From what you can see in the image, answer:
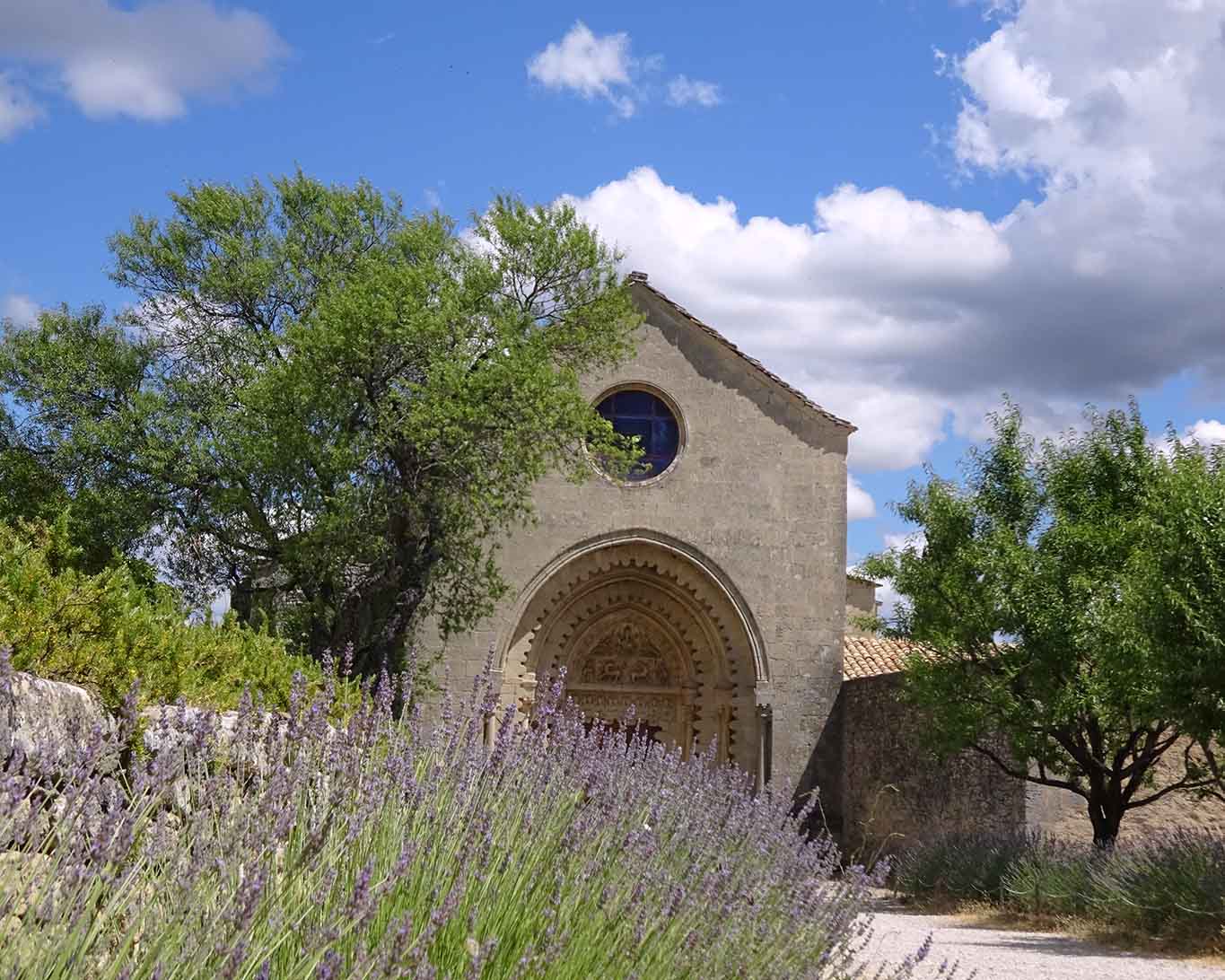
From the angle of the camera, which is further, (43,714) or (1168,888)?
(1168,888)

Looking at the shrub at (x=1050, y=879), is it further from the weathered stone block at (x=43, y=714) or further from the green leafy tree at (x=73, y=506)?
the green leafy tree at (x=73, y=506)

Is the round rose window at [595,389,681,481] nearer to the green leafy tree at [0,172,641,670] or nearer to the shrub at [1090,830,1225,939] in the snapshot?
the green leafy tree at [0,172,641,670]

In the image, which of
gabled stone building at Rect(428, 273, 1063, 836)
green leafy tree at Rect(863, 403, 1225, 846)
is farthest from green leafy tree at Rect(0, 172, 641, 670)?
green leafy tree at Rect(863, 403, 1225, 846)

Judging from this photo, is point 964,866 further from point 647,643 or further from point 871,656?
point 647,643

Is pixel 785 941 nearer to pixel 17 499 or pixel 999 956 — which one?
pixel 999 956

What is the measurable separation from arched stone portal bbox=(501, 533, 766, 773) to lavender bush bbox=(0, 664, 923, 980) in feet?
46.6

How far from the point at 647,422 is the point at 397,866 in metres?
18.2

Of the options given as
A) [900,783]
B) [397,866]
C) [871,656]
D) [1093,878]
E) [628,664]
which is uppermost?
[871,656]

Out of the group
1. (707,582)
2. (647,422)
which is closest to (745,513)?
(707,582)

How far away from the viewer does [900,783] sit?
1881cm

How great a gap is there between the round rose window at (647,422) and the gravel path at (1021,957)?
967cm

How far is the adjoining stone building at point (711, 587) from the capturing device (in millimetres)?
19781

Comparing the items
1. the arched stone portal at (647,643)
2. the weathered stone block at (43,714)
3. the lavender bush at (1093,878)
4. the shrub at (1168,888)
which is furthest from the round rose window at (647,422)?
the weathered stone block at (43,714)

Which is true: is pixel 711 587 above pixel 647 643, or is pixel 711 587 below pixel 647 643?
above
